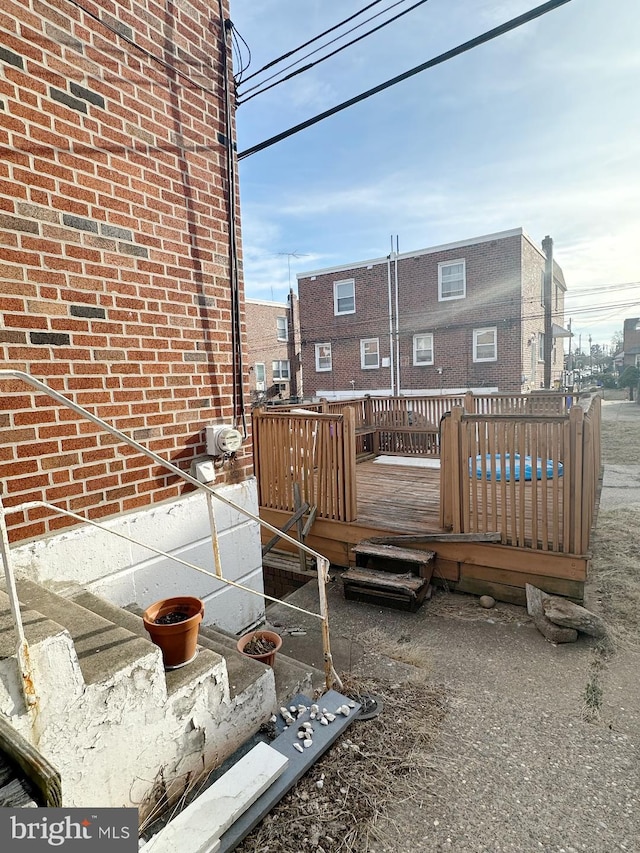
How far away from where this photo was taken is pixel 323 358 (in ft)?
74.5

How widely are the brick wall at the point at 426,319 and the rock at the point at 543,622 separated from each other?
15144mm

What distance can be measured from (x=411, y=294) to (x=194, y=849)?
65.3ft

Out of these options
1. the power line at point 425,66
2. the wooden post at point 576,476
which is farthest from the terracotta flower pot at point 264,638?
the power line at point 425,66

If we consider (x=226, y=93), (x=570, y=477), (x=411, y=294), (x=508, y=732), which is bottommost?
(x=508, y=732)

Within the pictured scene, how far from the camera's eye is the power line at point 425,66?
3.04m

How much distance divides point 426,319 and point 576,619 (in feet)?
56.4

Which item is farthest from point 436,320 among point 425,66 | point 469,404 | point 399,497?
point 425,66

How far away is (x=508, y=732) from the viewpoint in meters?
2.50

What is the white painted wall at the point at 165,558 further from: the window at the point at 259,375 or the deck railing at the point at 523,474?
the window at the point at 259,375

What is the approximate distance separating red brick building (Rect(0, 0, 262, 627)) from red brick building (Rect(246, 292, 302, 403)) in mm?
23288

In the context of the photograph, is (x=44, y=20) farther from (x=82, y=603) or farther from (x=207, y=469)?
(x=82, y=603)

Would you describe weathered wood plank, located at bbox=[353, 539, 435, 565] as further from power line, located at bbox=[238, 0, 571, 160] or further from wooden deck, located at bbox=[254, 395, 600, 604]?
power line, located at bbox=[238, 0, 571, 160]

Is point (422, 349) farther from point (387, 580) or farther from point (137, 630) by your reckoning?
point (137, 630)

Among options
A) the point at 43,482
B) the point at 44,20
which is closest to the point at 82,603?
the point at 43,482
